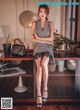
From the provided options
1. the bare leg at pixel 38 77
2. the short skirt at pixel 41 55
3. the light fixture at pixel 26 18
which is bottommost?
the bare leg at pixel 38 77

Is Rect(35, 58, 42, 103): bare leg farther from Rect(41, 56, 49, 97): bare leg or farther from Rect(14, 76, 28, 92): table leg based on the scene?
Rect(14, 76, 28, 92): table leg

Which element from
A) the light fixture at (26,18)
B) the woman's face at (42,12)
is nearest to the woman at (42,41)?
the woman's face at (42,12)

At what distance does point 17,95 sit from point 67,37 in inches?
41.0

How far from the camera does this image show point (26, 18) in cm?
250

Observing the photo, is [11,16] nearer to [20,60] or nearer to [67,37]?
[20,60]

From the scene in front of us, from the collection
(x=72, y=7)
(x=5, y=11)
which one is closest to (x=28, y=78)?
(x=5, y=11)

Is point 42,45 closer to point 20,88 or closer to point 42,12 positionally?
point 42,12

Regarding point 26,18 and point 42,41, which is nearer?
point 42,41

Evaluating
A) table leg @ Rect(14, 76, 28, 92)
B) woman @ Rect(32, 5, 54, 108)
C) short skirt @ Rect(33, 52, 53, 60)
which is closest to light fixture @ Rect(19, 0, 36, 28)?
woman @ Rect(32, 5, 54, 108)

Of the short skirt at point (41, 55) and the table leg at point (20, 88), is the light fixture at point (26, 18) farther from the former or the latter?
the table leg at point (20, 88)

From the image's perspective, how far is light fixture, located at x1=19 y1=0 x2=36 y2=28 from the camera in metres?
2.46

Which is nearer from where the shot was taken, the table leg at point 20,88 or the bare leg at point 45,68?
the bare leg at point 45,68

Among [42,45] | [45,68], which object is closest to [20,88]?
[45,68]

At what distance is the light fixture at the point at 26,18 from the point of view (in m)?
2.46
